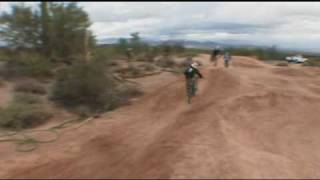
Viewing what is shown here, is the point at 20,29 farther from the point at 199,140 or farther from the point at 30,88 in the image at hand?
the point at 199,140

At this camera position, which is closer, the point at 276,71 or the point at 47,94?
the point at 47,94

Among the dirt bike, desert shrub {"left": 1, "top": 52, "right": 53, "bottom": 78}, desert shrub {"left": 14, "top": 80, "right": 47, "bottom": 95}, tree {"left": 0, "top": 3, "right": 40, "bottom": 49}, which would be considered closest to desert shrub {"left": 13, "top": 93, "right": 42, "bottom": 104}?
desert shrub {"left": 14, "top": 80, "right": 47, "bottom": 95}

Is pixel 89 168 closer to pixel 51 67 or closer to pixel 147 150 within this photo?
pixel 147 150

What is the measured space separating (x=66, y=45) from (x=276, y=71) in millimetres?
13686

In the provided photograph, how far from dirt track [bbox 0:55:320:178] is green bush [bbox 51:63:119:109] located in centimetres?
169

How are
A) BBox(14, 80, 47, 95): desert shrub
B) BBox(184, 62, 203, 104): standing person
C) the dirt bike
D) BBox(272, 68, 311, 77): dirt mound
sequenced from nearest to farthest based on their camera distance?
1. BBox(184, 62, 203, 104): standing person
2. the dirt bike
3. BBox(14, 80, 47, 95): desert shrub
4. BBox(272, 68, 311, 77): dirt mound

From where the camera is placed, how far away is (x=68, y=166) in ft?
39.7

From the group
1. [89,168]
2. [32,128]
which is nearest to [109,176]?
[89,168]

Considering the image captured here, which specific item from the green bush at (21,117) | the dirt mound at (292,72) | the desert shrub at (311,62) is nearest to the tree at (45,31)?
the dirt mound at (292,72)

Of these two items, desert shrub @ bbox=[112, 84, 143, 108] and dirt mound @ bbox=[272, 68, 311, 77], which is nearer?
desert shrub @ bbox=[112, 84, 143, 108]

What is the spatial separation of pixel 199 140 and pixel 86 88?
38.8 feet

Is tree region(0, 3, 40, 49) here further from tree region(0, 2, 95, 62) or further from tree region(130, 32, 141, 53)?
tree region(130, 32, 141, 53)

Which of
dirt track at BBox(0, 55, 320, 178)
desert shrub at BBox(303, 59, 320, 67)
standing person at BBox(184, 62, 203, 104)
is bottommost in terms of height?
desert shrub at BBox(303, 59, 320, 67)

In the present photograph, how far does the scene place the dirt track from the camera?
10.5 m
